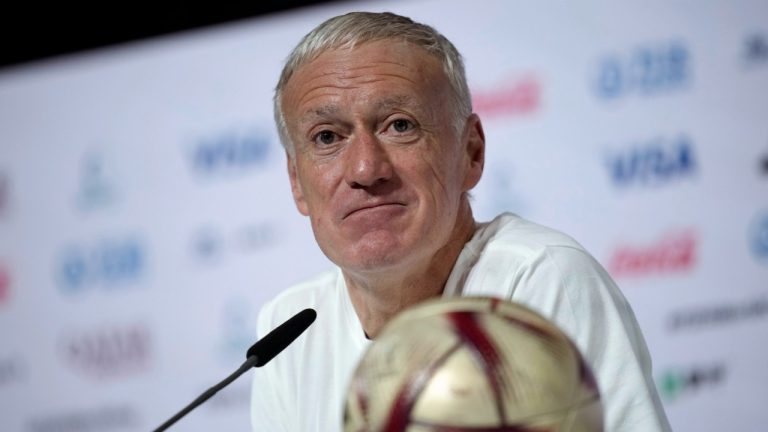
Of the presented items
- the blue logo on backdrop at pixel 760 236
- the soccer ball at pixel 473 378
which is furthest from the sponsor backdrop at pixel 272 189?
the soccer ball at pixel 473 378

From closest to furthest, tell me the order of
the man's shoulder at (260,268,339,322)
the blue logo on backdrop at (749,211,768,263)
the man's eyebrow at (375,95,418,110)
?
the man's eyebrow at (375,95,418,110) < the man's shoulder at (260,268,339,322) < the blue logo on backdrop at (749,211,768,263)

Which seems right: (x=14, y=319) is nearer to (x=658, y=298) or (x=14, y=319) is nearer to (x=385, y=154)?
(x=658, y=298)

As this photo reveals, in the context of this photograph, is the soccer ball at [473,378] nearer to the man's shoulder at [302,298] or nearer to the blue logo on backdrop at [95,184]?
the man's shoulder at [302,298]

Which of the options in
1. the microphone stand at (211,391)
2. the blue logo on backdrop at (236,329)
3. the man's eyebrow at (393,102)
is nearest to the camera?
the microphone stand at (211,391)

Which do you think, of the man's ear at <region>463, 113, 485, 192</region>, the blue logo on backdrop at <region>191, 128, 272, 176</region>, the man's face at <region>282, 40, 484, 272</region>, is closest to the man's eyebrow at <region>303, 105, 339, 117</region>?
the man's face at <region>282, 40, 484, 272</region>

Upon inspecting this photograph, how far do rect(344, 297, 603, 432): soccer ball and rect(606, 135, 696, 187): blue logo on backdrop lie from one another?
94.5 inches

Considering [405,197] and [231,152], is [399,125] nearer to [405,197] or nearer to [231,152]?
[405,197]

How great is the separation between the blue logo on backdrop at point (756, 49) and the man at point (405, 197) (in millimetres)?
1687

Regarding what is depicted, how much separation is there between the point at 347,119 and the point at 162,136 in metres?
2.58

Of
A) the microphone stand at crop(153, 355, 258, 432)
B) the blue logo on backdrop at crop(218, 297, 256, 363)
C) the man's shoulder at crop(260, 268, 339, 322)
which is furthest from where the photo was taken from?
the blue logo on backdrop at crop(218, 297, 256, 363)

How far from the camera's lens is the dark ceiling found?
409 centimetres

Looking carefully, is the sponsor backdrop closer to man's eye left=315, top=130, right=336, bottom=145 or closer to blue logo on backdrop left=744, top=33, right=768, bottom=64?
blue logo on backdrop left=744, top=33, right=768, bottom=64

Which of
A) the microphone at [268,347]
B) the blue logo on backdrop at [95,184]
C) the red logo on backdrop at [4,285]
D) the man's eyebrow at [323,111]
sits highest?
the man's eyebrow at [323,111]

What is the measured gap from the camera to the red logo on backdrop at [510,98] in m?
3.58
